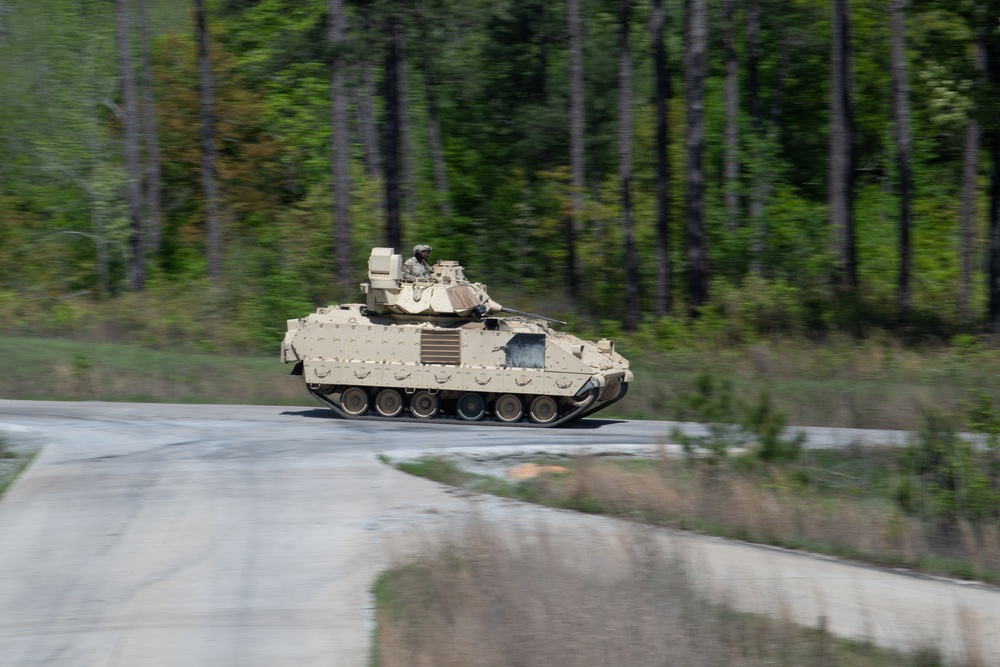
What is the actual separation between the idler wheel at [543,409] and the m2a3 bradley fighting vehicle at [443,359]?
2 cm

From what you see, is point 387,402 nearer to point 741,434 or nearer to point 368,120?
point 741,434

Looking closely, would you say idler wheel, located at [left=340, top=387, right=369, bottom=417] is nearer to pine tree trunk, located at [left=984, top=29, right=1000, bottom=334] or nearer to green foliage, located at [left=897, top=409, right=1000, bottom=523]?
green foliage, located at [left=897, top=409, right=1000, bottom=523]

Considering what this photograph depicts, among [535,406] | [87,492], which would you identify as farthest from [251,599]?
[535,406]

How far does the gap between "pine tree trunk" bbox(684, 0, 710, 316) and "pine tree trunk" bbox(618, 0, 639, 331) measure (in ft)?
4.70

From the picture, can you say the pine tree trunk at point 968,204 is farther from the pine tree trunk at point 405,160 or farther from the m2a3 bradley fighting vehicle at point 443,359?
the pine tree trunk at point 405,160

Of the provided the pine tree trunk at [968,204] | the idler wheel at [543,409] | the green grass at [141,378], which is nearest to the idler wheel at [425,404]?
the idler wheel at [543,409]

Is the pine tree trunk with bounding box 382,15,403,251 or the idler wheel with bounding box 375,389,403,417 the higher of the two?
the pine tree trunk with bounding box 382,15,403,251

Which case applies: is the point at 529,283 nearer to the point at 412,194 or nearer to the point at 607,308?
the point at 607,308

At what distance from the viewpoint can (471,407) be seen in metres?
19.2

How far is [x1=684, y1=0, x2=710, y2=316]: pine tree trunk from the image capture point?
2483 cm

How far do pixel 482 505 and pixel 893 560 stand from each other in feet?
14.4

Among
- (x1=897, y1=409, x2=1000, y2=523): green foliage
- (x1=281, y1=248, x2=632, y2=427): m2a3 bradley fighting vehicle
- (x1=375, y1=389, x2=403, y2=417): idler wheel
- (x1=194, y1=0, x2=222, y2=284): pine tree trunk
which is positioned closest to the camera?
(x1=897, y1=409, x2=1000, y2=523): green foliage

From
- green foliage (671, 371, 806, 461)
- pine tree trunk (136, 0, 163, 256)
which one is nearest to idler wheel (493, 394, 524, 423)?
green foliage (671, 371, 806, 461)

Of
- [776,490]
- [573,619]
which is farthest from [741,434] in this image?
[573,619]
